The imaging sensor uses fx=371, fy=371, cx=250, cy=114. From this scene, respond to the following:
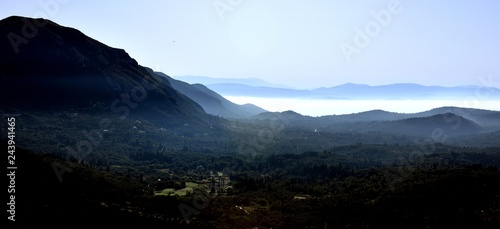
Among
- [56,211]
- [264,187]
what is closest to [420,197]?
[264,187]

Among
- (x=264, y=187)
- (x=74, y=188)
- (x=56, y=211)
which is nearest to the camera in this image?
(x=56, y=211)

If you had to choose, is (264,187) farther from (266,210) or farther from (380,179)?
(380,179)

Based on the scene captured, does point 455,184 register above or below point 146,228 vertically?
above

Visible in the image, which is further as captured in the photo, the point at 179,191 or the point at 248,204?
the point at 179,191

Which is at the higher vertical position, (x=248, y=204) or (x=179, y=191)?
(x=179, y=191)

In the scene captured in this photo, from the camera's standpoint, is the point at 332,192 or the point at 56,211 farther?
the point at 332,192

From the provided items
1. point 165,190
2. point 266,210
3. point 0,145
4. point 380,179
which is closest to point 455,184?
point 380,179

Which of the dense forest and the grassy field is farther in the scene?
→ the grassy field

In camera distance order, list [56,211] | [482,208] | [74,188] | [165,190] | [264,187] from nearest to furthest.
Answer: [56,211] → [482,208] → [74,188] → [165,190] → [264,187]

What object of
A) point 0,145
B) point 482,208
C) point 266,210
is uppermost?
point 0,145

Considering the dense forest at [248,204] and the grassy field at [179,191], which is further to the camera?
the grassy field at [179,191]
